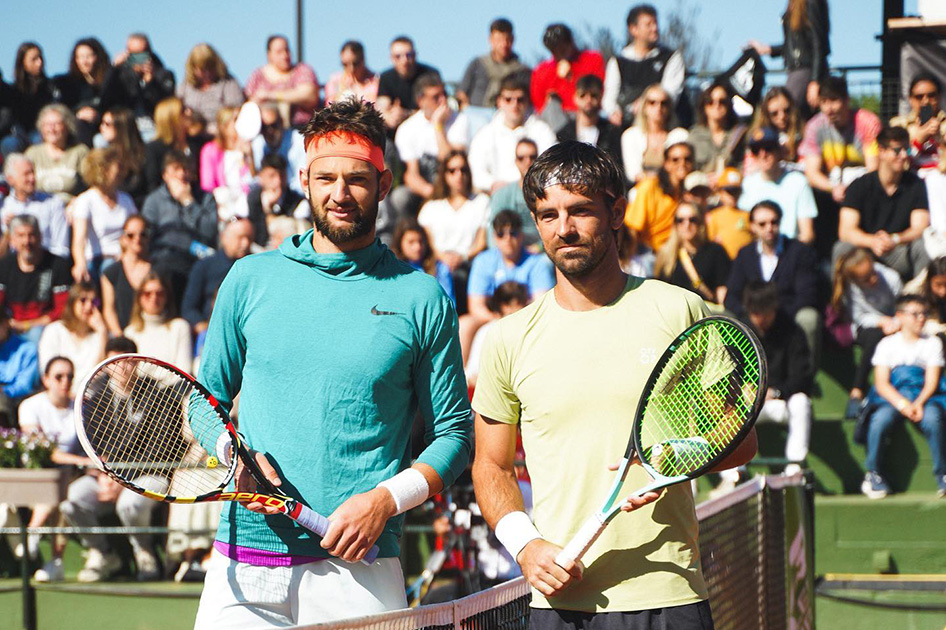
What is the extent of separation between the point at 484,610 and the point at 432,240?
23.8 feet

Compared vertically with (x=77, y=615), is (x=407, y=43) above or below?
above

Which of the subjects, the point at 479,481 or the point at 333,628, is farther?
the point at 479,481

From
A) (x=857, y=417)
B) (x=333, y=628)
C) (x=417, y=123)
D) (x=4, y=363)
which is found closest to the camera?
(x=333, y=628)

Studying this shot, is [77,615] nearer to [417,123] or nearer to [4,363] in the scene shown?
[4,363]

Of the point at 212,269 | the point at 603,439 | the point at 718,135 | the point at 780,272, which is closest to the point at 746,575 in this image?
the point at 603,439

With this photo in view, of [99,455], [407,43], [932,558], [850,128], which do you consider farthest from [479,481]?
[407,43]

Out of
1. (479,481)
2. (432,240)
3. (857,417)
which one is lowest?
(857,417)

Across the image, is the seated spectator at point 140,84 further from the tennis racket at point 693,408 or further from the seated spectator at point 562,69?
the tennis racket at point 693,408

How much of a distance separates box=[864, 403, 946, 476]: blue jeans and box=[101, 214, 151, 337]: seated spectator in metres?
5.80

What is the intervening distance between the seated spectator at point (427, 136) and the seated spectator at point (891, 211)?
11.6ft

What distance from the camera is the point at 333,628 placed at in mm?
2619

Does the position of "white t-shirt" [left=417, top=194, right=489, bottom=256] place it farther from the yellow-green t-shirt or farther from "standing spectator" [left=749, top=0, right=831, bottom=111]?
the yellow-green t-shirt

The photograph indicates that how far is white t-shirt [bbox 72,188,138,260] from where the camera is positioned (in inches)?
427

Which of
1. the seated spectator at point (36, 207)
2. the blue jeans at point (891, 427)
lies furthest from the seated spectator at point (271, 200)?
the blue jeans at point (891, 427)
